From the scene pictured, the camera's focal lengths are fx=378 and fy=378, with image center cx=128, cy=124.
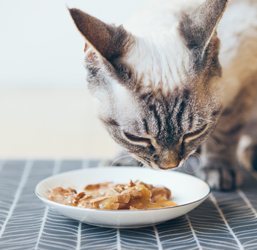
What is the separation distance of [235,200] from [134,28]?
0.76 m

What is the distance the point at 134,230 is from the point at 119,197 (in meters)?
0.11

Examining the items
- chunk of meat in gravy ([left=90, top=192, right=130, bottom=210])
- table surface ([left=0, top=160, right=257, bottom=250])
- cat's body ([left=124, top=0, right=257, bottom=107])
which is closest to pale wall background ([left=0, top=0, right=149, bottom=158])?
cat's body ([left=124, top=0, right=257, bottom=107])

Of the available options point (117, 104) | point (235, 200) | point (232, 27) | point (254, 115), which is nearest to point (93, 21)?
point (117, 104)

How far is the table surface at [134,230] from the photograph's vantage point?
1014 mm

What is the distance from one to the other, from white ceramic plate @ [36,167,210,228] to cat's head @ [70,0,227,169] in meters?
0.13

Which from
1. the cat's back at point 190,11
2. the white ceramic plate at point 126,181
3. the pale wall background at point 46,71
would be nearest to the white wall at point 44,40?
the pale wall background at point 46,71

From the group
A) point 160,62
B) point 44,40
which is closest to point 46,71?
point 44,40

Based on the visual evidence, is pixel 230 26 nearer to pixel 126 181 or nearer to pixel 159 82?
pixel 159 82

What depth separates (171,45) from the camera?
124cm

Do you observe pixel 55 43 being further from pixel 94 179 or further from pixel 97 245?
pixel 97 245

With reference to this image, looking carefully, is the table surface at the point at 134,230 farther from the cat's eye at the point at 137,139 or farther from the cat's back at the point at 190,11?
the cat's back at the point at 190,11

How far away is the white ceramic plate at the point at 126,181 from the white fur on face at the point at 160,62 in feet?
1.17

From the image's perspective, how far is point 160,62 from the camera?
47.6 inches

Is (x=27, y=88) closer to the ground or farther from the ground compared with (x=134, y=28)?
closer to the ground
